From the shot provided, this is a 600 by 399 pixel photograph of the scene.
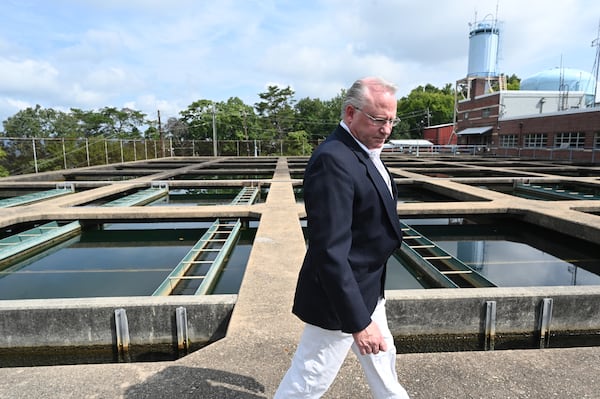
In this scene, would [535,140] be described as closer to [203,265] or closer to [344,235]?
[203,265]

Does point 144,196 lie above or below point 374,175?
below

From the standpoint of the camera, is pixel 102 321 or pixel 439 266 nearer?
pixel 102 321

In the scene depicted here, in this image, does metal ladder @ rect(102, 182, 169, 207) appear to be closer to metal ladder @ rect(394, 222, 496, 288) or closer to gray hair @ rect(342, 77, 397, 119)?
metal ladder @ rect(394, 222, 496, 288)

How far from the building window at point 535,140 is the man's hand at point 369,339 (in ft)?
113

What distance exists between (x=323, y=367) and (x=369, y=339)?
0.92 feet

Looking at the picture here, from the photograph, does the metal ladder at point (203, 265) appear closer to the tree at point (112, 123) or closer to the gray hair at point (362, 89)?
the gray hair at point (362, 89)

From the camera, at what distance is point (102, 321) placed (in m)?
3.46

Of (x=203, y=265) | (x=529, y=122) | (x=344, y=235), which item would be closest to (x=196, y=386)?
(x=344, y=235)

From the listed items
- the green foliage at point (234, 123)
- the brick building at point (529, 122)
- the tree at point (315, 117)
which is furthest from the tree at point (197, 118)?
the brick building at point (529, 122)

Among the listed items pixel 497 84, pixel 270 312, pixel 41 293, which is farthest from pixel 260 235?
pixel 497 84

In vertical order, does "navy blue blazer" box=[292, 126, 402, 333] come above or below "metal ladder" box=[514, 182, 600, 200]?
above

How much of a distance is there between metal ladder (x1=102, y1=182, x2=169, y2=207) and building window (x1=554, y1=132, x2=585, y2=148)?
27.6m

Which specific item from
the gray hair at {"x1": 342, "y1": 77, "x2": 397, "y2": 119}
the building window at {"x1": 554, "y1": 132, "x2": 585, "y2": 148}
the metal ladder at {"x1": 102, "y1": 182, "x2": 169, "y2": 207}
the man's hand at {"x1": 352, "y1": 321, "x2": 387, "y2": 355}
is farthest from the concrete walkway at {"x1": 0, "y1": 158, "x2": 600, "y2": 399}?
the building window at {"x1": 554, "y1": 132, "x2": 585, "y2": 148}

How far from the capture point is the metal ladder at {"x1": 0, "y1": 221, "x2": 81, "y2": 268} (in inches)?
257
